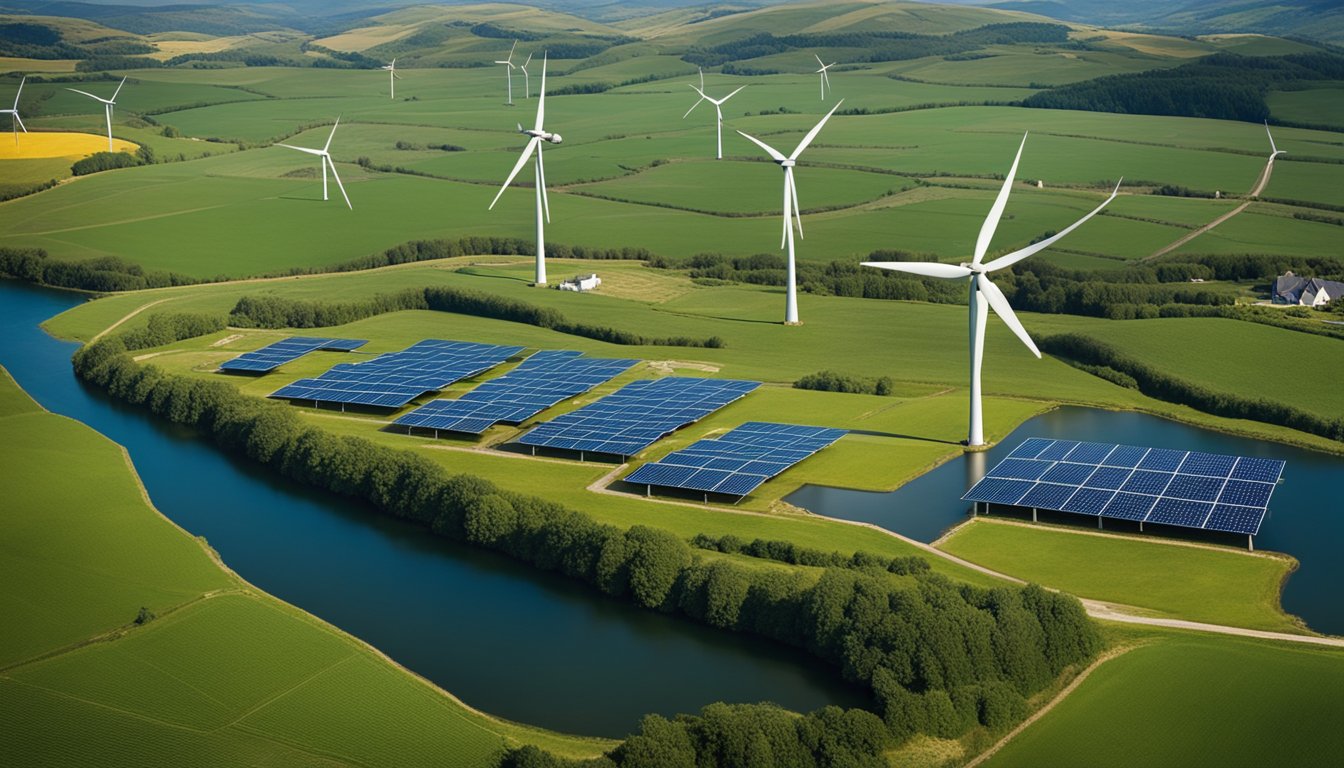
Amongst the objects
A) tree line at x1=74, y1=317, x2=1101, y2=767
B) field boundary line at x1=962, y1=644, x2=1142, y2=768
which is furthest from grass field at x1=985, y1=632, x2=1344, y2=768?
tree line at x1=74, y1=317, x2=1101, y2=767

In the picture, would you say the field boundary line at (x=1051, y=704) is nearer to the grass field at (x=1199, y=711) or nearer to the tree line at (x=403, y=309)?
the grass field at (x=1199, y=711)

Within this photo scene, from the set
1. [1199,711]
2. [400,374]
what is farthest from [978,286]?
[400,374]

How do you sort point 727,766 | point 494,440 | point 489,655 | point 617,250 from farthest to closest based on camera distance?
point 617,250
point 494,440
point 489,655
point 727,766

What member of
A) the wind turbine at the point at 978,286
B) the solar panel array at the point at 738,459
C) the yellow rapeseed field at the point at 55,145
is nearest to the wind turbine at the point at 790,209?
the solar panel array at the point at 738,459

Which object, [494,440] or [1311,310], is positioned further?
[1311,310]

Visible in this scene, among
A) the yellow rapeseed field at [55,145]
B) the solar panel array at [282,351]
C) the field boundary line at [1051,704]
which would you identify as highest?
the yellow rapeseed field at [55,145]

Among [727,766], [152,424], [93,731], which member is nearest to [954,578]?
[727,766]

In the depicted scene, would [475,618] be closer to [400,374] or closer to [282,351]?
[400,374]

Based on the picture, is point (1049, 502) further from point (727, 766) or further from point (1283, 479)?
point (727, 766)
